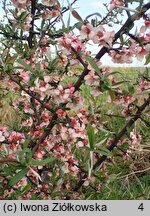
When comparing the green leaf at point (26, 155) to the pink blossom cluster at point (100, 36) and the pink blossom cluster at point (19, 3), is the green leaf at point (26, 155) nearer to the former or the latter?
the pink blossom cluster at point (100, 36)

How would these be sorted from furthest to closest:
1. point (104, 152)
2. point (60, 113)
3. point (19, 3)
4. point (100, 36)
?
point (19, 3) → point (60, 113) → point (104, 152) → point (100, 36)

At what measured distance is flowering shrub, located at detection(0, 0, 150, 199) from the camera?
68.1 inches

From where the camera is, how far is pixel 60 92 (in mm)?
1900

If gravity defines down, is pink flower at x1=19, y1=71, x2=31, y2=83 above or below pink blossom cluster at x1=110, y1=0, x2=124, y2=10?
below

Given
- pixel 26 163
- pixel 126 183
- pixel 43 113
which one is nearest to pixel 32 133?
pixel 43 113

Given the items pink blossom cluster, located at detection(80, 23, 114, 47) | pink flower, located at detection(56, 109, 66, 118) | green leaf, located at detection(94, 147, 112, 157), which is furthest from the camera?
pink flower, located at detection(56, 109, 66, 118)

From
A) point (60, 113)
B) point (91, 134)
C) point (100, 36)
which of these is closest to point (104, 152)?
point (91, 134)

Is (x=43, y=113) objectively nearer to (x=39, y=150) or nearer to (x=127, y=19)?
(x=39, y=150)

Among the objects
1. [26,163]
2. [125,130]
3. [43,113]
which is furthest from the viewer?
[43,113]

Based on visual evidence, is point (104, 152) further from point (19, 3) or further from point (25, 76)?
point (19, 3)

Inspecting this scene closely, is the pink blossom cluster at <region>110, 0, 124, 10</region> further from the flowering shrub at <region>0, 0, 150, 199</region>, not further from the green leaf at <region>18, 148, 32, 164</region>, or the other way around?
the green leaf at <region>18, 148, 32, 164</region>

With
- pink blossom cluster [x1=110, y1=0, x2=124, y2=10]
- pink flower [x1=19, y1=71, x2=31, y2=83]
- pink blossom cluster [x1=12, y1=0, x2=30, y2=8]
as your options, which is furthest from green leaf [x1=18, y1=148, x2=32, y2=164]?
pink blossom cluster [x1=12, y1=0, x2=30, y2=8]

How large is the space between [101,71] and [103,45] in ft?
0.49

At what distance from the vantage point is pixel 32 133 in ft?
7.45
